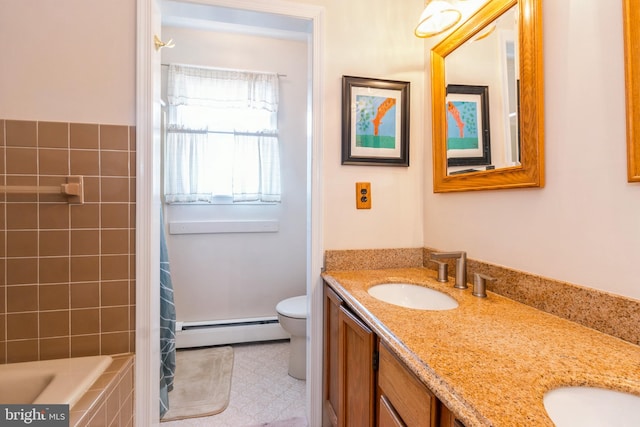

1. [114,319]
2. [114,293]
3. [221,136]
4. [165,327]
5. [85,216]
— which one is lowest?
[165,327]

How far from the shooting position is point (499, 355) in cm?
63

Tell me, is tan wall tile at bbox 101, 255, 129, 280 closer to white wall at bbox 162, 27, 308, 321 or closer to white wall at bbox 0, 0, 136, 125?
white wall at bbox 0, 0, 136, 125

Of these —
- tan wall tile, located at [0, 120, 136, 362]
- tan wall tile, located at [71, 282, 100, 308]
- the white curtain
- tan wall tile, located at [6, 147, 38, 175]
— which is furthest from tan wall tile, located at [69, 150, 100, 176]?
the white curtain

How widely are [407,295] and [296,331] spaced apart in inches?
35.1

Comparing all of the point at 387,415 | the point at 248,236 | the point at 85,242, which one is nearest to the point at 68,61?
the point at 85,242

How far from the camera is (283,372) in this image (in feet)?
6.48

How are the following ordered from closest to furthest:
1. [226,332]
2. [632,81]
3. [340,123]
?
[632,81] → [340,123] → [226,332]

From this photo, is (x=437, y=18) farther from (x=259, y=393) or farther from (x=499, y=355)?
(x=259, y=393)

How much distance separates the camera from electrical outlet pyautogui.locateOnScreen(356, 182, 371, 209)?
1500 mm

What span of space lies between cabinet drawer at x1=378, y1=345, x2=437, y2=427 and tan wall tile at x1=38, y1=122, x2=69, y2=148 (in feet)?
4.86

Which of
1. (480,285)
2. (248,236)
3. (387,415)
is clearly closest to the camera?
(387,415)

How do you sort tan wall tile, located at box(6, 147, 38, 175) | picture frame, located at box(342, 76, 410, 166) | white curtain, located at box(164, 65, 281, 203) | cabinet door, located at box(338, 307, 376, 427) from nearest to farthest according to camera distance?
cabinet door, located at box(338, 307, 376, 427) → tan wall tile, located at box(6, 147, 38, 175) → picture frame, located at box(342, 76, 410, 166) → white curtain, located at box(164, 65, 281, 203)

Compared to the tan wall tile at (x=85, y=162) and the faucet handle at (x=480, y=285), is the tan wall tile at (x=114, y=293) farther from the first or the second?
the faucet handle at (x=480, y=285)

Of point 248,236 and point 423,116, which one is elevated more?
point 423,116
